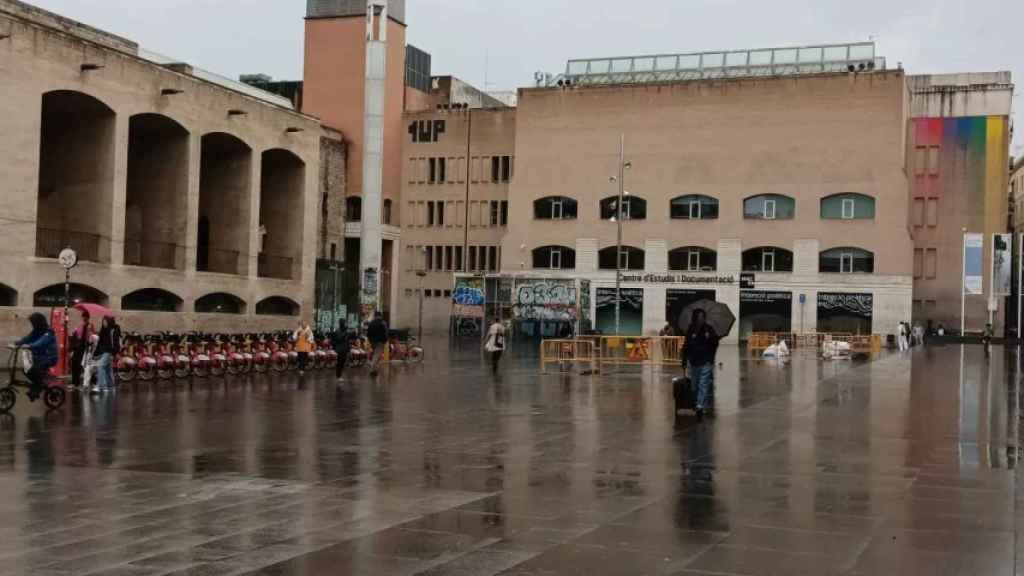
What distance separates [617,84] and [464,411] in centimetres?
5934

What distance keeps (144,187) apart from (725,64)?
46.6m

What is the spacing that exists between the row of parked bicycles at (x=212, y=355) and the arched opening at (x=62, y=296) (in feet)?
16.1

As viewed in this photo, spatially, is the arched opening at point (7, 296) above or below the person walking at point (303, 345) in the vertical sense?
above

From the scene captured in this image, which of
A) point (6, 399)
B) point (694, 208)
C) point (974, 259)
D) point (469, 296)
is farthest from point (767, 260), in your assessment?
point (6, 399)

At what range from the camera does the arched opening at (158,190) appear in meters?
41.6

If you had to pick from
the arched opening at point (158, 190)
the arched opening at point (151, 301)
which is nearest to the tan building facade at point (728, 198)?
the arched opening at point (158, 190)

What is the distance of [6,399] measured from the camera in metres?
18.2

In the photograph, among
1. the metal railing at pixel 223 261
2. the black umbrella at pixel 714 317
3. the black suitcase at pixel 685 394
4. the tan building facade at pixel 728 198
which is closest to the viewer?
the black suitcase at pixel 685 394

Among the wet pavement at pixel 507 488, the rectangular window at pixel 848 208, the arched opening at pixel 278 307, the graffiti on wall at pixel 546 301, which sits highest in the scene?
the rectangular window at pixel 848 208

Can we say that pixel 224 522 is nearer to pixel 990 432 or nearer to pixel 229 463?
pixel 229 463

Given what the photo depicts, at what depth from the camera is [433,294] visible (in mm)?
83250

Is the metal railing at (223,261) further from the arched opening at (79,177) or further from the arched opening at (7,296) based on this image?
the arched opening at (7,296)

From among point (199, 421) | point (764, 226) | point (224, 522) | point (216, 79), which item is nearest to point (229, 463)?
point (224, 522)

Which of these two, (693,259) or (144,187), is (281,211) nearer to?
(144,187)
